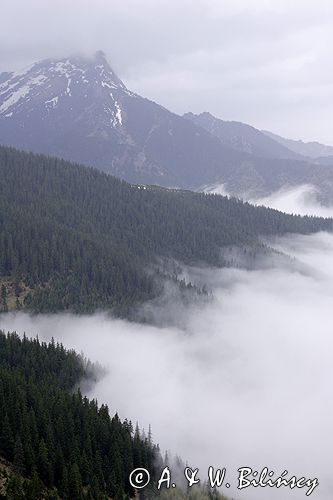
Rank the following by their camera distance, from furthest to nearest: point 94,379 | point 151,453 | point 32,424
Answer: point 94,379 → point 151,453 → point 32,424

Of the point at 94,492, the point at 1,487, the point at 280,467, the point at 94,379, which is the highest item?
the point at 1,487

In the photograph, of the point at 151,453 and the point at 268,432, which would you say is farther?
the point at 268,432

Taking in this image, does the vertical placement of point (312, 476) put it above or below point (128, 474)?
below

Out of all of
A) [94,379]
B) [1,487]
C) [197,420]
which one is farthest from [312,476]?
[1,487]

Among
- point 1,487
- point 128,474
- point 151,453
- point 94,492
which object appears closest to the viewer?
point 1,487

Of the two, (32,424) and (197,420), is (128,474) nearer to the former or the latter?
(32,424)

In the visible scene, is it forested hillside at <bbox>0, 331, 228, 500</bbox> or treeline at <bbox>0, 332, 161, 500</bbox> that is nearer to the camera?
forested hillside at <bbox>0, 331, 228, 500</bbox>

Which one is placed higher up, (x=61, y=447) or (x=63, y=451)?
(x=61, y=447)

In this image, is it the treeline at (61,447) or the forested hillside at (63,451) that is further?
the treeline at (61,447)
